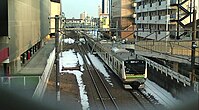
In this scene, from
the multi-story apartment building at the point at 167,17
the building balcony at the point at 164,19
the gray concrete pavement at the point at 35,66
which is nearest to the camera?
the gray concrete pavement at the point at 35,66

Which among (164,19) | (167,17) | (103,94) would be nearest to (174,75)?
(103,94)

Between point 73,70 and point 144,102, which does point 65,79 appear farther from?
point 144,102

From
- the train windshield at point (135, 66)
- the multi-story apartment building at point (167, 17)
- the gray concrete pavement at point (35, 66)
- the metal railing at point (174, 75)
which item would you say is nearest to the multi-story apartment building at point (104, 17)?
the multi-story apartment building at point (167, 17)

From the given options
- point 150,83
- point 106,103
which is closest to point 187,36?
point 150,83

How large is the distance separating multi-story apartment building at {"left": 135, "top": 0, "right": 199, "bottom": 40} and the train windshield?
1.81m

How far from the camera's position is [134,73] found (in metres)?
8.23

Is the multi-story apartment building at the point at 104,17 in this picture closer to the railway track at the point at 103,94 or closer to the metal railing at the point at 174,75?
the railway track at the point at 103,94

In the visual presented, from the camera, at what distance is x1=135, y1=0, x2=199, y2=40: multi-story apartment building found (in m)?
10.9

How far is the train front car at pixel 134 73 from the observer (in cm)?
802

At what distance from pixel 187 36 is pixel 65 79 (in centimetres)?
427

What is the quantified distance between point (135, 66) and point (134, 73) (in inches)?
7.6

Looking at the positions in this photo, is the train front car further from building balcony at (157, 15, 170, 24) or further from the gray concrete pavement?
building balcony at (157, 15, 170, 24)

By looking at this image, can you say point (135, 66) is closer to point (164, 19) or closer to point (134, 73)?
point (134, 73)

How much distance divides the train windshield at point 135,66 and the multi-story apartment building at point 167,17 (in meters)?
1.81
